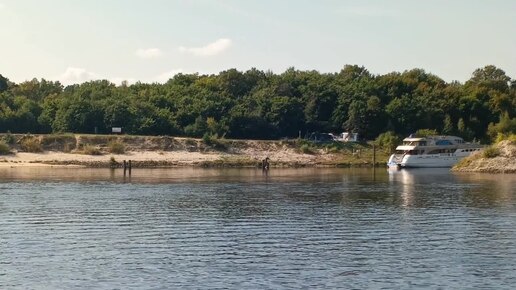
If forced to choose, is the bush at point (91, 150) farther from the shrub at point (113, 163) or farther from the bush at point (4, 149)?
the bush at point (4, 149)

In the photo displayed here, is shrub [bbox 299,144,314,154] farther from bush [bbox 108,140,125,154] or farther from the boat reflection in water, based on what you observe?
bush [bbox 108,140,125,154]

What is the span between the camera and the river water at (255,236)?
3108cm

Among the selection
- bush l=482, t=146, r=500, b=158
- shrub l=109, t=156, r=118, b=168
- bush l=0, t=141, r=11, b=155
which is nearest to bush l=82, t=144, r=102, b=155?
shrub l=109, t=156, r=118, b=168

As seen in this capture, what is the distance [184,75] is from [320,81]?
24170 mm

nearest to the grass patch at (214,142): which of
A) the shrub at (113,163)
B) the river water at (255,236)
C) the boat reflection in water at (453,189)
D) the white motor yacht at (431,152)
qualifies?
the shrub at (113,163)

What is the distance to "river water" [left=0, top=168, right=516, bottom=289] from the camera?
31.1 meters

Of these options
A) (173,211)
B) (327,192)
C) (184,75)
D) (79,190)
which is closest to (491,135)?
(184,75)

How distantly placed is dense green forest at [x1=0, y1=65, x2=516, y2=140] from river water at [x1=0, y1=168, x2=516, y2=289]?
50453 mm

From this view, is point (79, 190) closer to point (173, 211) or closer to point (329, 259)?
point (173, 211)

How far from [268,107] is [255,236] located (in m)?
91.3

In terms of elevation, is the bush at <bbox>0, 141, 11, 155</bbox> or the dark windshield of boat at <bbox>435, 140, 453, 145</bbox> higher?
the dark windshield of boat at <bbox>435, 140, 453, 145</bbox>

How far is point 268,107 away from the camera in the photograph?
132m

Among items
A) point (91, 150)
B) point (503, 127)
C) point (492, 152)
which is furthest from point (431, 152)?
point (91, 150)

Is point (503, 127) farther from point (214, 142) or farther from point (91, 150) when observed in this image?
point (91, 150)
